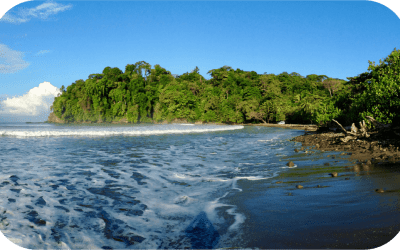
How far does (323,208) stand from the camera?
352cm

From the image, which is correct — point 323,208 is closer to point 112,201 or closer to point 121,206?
point 121,206

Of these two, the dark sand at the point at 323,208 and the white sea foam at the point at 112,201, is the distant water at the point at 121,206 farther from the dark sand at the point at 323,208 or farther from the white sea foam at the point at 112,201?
the dark sand at the point at 323,208

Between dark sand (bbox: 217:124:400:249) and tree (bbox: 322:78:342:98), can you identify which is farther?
tree (bbox: 322:78:342:98)

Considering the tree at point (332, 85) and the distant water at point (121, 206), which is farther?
the tree at point (332, 85)

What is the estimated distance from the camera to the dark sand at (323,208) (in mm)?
2668

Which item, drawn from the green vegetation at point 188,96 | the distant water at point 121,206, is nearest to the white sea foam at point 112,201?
the distant water at point 121,206

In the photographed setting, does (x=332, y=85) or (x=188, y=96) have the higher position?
(x=332, y=85)

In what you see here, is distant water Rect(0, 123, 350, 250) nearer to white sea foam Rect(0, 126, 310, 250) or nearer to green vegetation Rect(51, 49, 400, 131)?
white sea foam Rect(0, 126, 310, 250)

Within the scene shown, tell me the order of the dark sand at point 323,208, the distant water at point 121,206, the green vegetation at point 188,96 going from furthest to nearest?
the green vegetation at point 188,96 → the distant water at point 121,206 → the dark sand at point 323,208

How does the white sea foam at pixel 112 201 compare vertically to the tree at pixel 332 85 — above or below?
below

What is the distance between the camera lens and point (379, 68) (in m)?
14.0

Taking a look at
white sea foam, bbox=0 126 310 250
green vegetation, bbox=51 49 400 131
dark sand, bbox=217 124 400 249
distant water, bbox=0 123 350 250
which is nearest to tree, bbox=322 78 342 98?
green vegetation, bbox=51 49 400 131

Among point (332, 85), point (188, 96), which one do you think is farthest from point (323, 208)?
point (332, 85)

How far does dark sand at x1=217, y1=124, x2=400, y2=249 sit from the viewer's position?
267 cm
